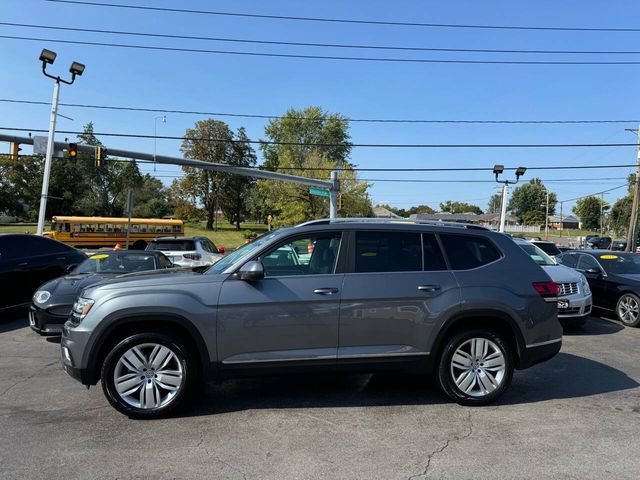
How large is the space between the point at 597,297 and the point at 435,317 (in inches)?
296

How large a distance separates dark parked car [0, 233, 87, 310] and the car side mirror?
6.11m

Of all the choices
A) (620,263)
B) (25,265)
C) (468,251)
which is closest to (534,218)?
(620,263)

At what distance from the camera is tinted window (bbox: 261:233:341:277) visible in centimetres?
464

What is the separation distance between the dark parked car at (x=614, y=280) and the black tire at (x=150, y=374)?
8.78 m

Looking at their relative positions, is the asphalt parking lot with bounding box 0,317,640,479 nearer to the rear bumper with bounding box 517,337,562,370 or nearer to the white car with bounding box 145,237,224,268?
the rear bumper with bounding box 517,337,562,370

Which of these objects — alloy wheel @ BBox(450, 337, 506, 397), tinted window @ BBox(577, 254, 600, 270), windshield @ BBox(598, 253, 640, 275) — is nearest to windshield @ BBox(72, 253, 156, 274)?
alloy wheel @ BBox(450, 337, 506, 397)

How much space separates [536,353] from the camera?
191 inches

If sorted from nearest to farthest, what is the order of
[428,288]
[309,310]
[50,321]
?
1. [309,310]
2. [428,288]
3. [50,321]

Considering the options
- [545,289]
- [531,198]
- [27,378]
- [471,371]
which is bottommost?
[27,378]

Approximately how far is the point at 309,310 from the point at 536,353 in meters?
2.34

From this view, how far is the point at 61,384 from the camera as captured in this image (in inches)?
215

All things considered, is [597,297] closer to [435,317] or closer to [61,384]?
[435,317]

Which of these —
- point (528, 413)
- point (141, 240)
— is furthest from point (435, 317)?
point (141, 240)

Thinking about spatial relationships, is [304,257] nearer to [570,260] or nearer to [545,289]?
[545,289]
